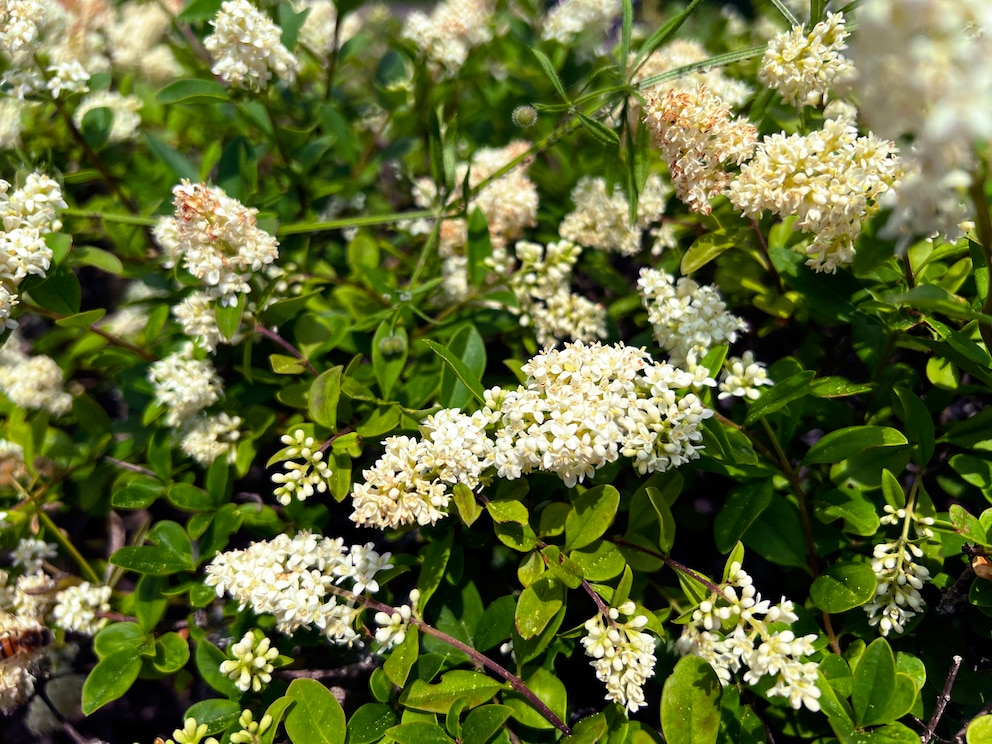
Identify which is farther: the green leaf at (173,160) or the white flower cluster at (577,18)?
the white flower cluster at (577,18)

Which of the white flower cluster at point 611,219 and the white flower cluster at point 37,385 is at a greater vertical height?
the white flower cluster at point 611,219

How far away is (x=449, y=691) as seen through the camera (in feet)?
4.06

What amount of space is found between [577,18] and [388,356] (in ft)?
4.62

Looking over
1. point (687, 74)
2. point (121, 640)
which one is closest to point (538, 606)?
point (121, 640)

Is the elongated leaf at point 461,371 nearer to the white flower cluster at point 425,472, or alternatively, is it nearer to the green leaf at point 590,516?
the white flower cluster at point 425,472

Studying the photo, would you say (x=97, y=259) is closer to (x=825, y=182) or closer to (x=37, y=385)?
(x=37, y=385)

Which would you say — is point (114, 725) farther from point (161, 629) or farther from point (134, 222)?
point (134, 222)

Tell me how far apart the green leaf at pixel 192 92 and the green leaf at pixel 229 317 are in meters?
0.53

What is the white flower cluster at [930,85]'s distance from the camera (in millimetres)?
702

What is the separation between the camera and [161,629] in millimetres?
1564

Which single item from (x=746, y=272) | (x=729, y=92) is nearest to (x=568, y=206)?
(x=729, y=92)

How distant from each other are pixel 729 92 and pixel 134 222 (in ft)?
4.93

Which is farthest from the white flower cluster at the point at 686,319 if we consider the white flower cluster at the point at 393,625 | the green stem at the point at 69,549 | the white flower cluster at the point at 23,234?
the green stem at the point at 69,549

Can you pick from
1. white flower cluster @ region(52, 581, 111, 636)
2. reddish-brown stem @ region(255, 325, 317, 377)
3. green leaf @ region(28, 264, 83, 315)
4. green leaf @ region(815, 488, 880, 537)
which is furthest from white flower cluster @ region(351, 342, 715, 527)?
Answer: green leaf @ region(28, 264, 83, 315)
